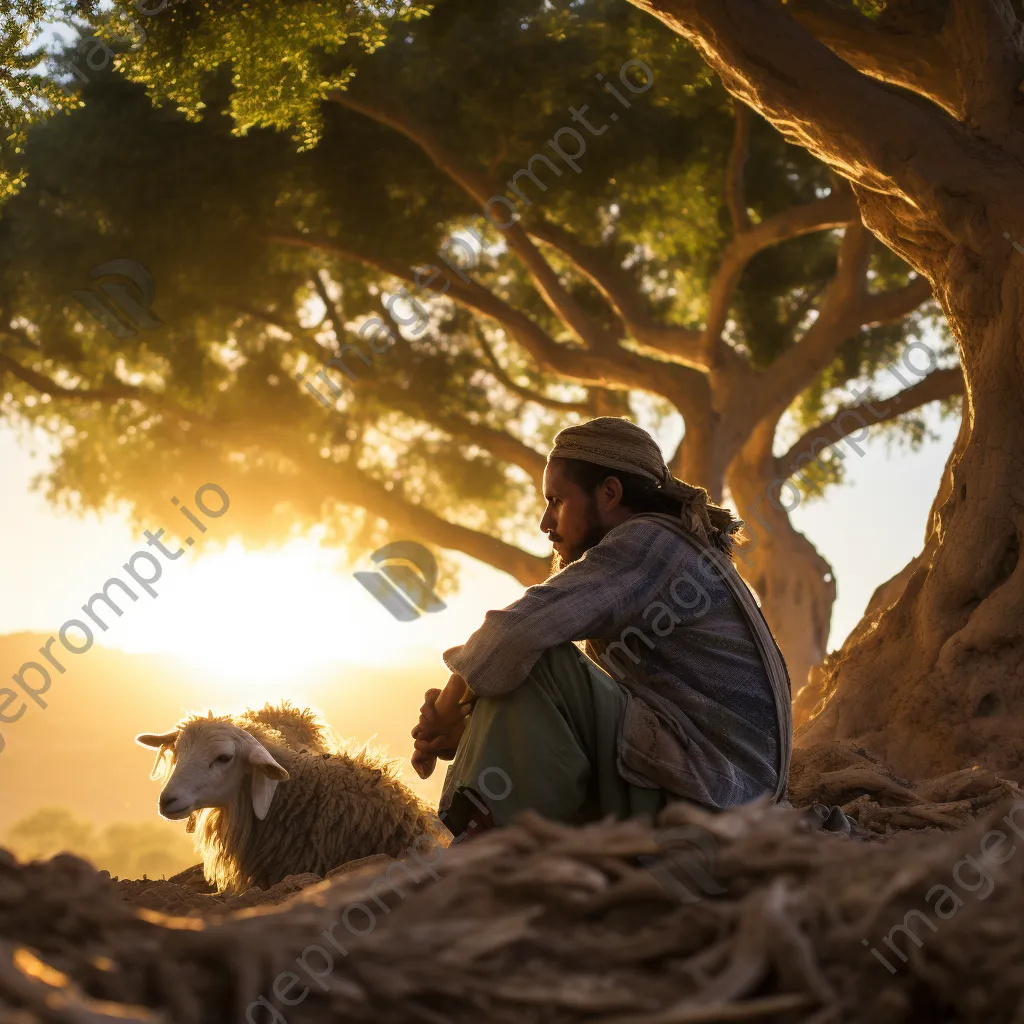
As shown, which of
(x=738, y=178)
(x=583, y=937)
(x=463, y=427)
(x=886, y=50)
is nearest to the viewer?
(x=583, y=937)

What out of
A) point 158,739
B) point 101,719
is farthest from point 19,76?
point 101,719

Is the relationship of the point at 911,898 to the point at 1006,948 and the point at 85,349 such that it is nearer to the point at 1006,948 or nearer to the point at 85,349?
the point at 1006,948

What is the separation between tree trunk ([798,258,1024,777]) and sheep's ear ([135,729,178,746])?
11.1 ft

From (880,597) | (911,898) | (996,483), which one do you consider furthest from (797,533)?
(911,898)

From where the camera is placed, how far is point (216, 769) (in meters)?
4.69

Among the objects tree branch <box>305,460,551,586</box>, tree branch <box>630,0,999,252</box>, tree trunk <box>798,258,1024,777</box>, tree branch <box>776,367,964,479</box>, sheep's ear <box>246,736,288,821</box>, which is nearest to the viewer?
sheep's ear <box>246,736,288,821</box>

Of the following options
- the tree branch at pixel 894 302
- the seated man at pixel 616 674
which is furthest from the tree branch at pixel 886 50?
the tree branch at pixel 894 302

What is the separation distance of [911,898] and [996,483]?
13.8ft

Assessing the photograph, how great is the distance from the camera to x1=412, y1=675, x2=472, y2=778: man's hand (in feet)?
11.4

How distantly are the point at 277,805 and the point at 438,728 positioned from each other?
1.63 metres

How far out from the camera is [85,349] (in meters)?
14.0

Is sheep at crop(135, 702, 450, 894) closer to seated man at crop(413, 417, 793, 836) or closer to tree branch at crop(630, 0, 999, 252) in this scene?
seated man at crop(413, 417, 793, 836)

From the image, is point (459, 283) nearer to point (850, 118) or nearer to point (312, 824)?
point (850, 118)

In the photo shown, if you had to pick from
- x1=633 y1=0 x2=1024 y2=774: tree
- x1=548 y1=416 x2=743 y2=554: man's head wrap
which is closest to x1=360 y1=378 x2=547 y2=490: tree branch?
x1=633 y1=0 x2=1024 y2=774: tree
